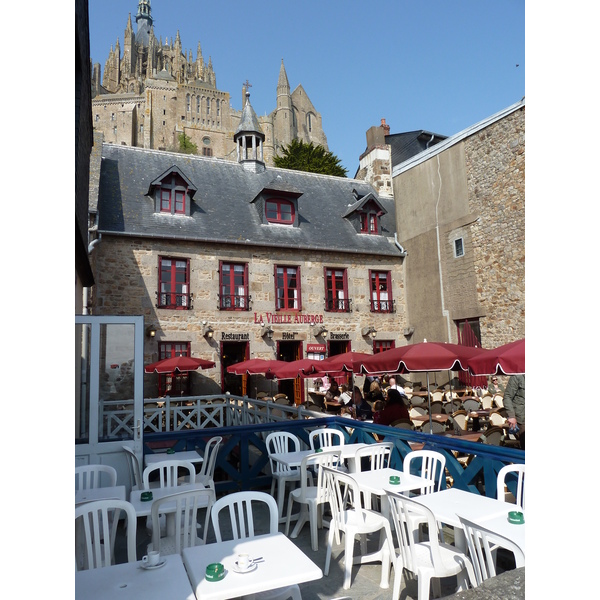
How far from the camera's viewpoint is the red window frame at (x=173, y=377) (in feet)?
42.8

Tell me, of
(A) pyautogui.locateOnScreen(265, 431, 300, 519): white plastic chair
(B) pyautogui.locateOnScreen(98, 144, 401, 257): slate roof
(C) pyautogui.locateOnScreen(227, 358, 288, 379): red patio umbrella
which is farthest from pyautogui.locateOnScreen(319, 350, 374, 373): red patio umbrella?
(B) pyautogui.locateOnScreen(98, 144, 401, 257): slate roof

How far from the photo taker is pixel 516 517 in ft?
10.4

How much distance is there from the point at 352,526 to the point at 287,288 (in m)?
11.2

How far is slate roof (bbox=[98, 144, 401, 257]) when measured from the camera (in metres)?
13.6

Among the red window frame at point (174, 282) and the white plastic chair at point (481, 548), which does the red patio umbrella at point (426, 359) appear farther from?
the red window frame at point (174, 282)

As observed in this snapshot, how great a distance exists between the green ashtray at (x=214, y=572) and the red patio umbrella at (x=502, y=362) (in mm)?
4142

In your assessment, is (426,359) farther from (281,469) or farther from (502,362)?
(281,469)

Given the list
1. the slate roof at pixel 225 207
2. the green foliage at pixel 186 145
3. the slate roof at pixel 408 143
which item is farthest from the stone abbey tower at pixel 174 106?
the slate roof at pixel 225 207

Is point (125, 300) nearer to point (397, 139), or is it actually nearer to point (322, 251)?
point (322, 251)

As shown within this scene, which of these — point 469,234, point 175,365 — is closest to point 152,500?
point 175,365

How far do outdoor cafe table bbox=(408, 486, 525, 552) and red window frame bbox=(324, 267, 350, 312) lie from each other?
11.4 meters

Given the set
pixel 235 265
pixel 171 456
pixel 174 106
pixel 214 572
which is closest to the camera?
pixel 214 572
